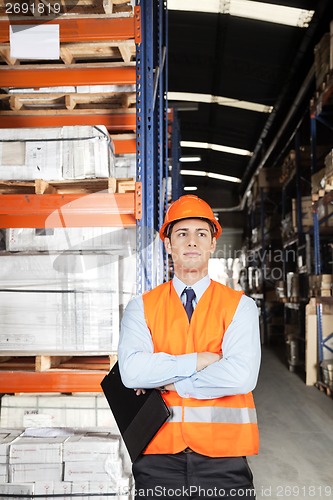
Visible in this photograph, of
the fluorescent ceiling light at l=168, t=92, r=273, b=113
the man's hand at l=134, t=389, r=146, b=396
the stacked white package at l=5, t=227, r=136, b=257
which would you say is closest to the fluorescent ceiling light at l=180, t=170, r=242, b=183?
the fluorescent ceiling light at l=168, t=92, r=273, b=113

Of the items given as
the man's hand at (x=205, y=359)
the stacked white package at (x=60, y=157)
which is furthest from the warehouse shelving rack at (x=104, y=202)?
the man's hand at (x=205, y=359)

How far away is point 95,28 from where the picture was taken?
3.39 metres

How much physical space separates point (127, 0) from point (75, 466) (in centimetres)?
323

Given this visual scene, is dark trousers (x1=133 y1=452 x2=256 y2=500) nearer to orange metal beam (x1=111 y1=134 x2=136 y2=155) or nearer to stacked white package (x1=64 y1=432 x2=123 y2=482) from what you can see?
stacked white package (x1=64 y1=432 x2=123 y2=482)

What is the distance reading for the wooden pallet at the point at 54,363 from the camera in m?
3.37

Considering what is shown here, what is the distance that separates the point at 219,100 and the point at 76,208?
34.9 feet

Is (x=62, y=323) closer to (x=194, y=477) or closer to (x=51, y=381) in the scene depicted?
(x=51, y=381)

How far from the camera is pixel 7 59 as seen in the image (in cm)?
379

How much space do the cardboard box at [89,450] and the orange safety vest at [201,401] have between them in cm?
117

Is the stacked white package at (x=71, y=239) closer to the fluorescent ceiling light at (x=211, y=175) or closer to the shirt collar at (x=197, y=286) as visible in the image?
the shirt collar at (x=197, y=286)

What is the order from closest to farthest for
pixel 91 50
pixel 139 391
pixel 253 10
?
1. pixel 139 391
2. pixel 91 50
3. pixel 253 10

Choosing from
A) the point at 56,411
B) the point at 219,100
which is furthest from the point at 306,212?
the point at 56,411

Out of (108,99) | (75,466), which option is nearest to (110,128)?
(108,99)

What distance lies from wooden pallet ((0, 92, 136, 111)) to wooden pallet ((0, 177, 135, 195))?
0.86 m
